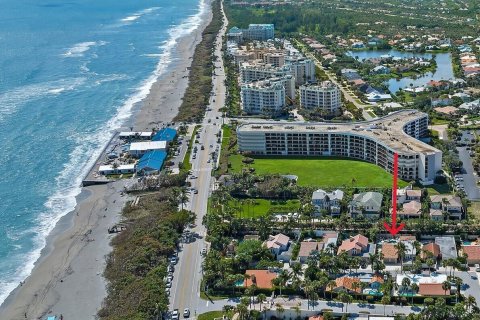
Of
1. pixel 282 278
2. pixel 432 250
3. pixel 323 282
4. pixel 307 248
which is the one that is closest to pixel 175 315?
pixel 282 278

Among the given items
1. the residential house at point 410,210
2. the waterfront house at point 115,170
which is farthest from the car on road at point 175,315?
the waterfront house at point 115,170

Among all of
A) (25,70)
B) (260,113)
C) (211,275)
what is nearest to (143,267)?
(211,275)

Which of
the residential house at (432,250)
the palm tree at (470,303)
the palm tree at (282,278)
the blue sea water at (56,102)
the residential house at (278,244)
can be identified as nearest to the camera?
the palm tree at (470,303)

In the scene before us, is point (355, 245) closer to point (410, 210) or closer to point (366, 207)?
point (366, 207)

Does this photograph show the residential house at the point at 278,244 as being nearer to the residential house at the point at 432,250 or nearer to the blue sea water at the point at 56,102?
the residential house at the point at 432,250

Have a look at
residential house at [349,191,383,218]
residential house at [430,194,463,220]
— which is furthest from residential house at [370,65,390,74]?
residential house at [349,191,383,218]

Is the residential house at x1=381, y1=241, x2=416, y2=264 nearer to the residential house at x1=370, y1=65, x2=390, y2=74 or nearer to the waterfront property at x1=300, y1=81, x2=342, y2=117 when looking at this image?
the waterfront property at x1=300, y1=81, x2=342, y2=117
